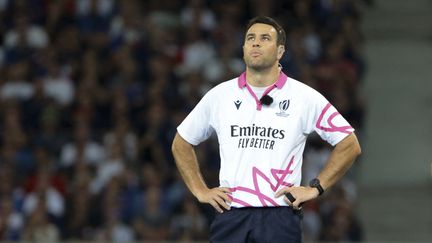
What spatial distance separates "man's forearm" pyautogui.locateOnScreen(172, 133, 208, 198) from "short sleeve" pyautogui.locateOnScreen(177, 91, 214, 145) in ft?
0.15

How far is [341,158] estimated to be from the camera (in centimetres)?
757

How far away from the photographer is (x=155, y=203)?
13781 mm

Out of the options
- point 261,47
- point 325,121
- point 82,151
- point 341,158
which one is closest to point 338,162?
point 341,158

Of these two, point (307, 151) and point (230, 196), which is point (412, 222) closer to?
point (307, 151)

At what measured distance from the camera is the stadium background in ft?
45.7

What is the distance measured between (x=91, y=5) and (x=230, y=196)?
8888 millimetres

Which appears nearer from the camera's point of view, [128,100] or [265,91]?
[265,91]

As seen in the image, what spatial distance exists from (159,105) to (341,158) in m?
7.32

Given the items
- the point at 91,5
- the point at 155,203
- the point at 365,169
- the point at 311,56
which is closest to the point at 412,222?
the point at 365,169

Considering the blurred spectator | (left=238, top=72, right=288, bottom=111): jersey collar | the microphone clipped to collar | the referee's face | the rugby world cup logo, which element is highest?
the referee's face

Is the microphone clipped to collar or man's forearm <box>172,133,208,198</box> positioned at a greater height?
the microphone clipped to collar

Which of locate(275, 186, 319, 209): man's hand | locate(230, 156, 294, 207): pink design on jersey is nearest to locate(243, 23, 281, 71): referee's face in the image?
locate(230, 156, 294, 207): pink design on jersey

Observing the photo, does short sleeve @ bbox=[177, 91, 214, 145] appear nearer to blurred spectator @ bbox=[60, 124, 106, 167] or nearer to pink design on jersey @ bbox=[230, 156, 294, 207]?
pink design on jersey @ bbox=[230, 156, 294, 207]

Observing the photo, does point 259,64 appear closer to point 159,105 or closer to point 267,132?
point 267,132
